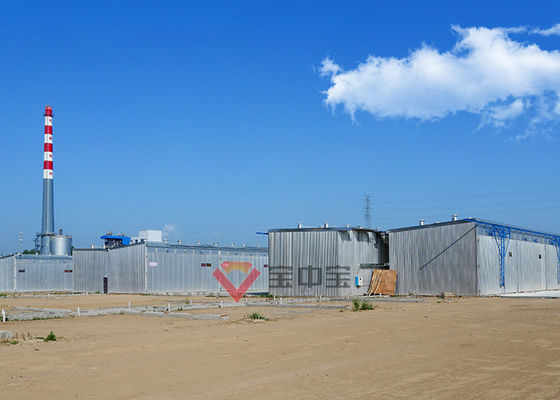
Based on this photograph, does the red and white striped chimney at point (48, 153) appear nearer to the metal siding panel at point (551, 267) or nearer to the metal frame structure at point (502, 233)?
the metal frame structure at point (502, 233)

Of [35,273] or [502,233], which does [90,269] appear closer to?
[35,273]

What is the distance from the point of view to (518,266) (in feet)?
Answer: 156

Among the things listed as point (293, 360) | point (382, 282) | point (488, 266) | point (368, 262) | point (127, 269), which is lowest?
point (293, 360)

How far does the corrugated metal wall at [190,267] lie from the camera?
57.4m

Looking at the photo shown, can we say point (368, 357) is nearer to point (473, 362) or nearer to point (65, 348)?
point (473, 362)

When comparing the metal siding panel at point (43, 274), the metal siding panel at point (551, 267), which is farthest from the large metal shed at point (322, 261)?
the metal siding panel at point (43, 274)

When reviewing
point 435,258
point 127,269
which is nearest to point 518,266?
point 435,258

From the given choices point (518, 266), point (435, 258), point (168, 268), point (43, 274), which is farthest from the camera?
point (43, 274)

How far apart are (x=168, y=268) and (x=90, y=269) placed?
39.3ft

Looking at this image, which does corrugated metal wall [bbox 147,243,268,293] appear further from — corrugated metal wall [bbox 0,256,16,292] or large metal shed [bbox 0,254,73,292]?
corrugated metal wall [bbox 0,256,16,292]

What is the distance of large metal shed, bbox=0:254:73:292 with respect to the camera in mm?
Result: 67312

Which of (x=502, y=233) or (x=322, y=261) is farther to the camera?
(x=502, y=233)

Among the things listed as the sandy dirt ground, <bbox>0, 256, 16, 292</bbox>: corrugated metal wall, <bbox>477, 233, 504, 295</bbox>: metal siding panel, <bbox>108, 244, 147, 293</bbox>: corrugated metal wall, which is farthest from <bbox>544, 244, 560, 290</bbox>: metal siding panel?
<bbox>0, 256, 16, 292</bbox>: corrugated metal wall

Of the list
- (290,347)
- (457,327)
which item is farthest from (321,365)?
(457,327)
